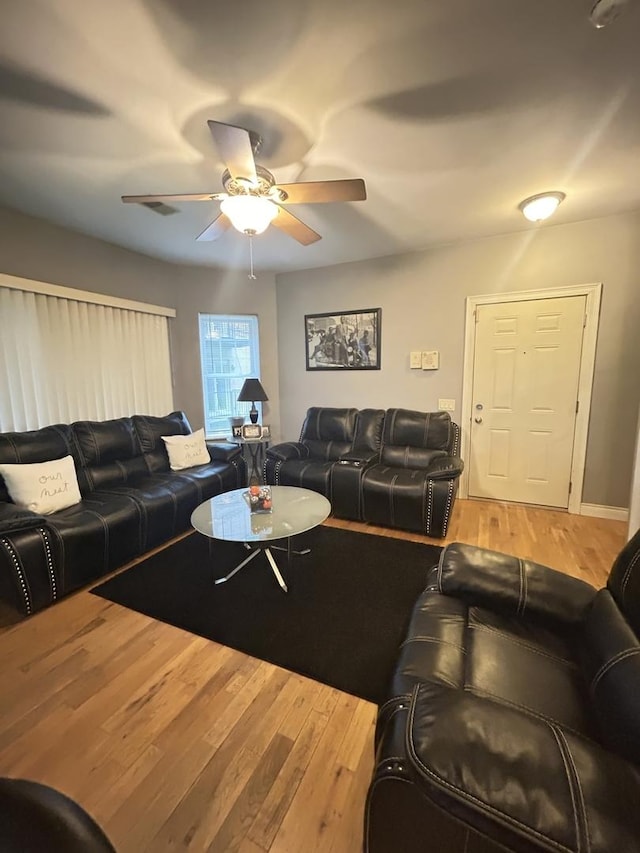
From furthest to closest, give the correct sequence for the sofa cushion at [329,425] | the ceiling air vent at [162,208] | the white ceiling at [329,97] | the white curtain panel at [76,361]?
the sofa cushion at [329,425] < the white curtain panel at [76,361] < the ceiling air vent at [162,208] < the white ceiling at [329,97]

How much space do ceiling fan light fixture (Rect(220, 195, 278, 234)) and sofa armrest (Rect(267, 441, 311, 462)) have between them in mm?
2173

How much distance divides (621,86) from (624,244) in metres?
1.82

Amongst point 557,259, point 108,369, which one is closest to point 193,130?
point 108,369

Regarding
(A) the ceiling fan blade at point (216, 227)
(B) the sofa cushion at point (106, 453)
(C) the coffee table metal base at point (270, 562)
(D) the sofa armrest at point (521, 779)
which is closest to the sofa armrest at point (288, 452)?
(C) the coffee table metal base at point (270, 562)

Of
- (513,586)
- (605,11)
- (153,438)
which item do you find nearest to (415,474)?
(513,586)

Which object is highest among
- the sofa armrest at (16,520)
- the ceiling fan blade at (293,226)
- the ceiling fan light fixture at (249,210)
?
the ceiling fan blade at (293,226)

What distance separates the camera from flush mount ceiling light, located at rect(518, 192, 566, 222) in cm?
256

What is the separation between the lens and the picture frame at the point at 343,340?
Result: 13.5 ft

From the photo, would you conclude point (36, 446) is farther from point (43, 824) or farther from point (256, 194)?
point (43, 824)

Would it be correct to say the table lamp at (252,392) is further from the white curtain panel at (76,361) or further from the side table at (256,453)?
the white curtain panel at (76,361)

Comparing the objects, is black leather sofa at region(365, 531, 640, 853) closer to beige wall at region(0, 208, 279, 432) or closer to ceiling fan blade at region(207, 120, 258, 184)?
ceiling fan blade at region(207, 120, 258, 184)

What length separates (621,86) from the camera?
5.28 ft

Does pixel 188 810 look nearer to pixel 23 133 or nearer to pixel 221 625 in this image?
pixel 221 625

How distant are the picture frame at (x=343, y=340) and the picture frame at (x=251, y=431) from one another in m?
1.00
